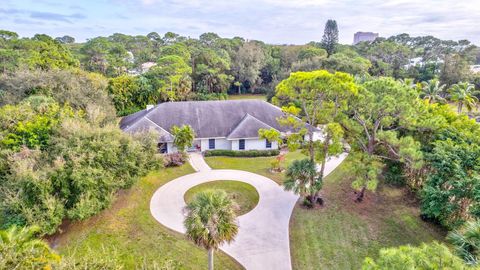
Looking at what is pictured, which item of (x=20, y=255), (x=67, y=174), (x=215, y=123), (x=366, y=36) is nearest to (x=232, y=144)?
(x=215, y=123)

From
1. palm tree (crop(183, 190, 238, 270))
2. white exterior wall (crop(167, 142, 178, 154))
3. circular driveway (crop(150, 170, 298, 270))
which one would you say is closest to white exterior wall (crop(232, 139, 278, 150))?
circular driveway (crop(150, 170, 298, 270))

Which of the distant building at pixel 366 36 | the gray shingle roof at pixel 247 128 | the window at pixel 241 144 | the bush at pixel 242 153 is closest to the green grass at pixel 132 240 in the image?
the bush at pixel 242 153

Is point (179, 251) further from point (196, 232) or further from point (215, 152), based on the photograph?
point (215, 152)

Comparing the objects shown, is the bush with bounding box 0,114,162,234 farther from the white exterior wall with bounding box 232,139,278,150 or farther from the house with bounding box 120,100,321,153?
the white exterior wall with bounding box 232,139,278,150

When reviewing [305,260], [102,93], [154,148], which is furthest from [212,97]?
[305,260]

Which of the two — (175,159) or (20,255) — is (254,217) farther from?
(20,255)

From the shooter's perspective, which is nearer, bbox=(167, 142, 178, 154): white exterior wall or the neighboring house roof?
bbox=(167, 142, 178, 154): white exterior wall
